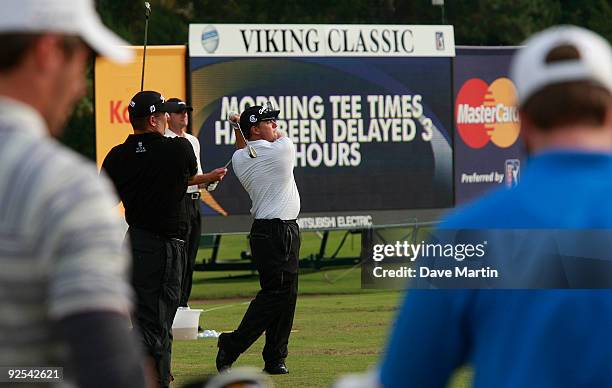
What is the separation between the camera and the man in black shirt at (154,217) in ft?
34.4

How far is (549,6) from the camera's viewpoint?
4594cm

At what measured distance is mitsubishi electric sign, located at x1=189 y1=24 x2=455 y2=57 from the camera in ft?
67.3

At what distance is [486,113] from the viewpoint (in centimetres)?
2289

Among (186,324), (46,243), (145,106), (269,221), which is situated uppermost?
(145,106)

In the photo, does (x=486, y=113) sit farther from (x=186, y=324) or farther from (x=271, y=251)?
(x=271, y=251)

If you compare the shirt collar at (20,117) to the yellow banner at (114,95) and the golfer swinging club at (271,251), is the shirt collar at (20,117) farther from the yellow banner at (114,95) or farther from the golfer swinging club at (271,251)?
the yellow banner at (114,95)

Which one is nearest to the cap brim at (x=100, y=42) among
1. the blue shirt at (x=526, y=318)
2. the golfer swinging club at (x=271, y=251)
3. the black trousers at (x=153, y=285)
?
the blue shirt at (x=526, y=318)

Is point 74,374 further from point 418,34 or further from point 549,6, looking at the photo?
point 549,6

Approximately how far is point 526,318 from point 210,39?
693 inches

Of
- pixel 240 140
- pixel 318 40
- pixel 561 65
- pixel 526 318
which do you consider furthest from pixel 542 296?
pixel 318 40

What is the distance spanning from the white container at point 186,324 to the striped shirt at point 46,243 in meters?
11.9

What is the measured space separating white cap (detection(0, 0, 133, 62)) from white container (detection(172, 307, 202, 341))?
11.9m

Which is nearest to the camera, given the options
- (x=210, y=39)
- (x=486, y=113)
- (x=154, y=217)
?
(x=154, y=217)

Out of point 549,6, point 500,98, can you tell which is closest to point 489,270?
point 500,98
